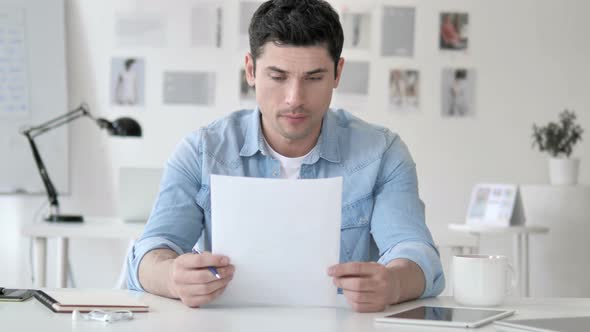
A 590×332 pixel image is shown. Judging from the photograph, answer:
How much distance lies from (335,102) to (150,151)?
1.09m

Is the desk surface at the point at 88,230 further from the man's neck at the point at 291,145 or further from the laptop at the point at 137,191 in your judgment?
the man's neck at the point at 291,145

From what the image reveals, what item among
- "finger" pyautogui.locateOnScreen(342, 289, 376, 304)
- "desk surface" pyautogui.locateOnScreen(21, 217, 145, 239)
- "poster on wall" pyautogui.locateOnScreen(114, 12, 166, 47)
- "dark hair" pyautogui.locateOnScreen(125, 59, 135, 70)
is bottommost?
"desk surface" pyautogui.locateOnScreen(21, 217, 145, 239)

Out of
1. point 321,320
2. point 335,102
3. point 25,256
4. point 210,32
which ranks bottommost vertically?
point 25,256

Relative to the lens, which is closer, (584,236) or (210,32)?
(584,236)

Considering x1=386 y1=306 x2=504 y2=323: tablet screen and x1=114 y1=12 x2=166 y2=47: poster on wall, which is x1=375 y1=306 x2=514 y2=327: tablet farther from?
x1=114 y1=12 x2=166 y2=47: poster on wall

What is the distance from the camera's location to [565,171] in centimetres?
420

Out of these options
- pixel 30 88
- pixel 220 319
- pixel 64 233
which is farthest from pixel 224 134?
pixel 30 88

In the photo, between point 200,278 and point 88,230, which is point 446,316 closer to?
point 200,278

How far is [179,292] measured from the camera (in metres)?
1.31

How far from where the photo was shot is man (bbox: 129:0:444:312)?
155 cm

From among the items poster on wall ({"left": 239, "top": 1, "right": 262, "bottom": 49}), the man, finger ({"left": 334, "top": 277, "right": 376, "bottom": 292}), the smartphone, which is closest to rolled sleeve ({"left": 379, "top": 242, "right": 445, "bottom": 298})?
the man

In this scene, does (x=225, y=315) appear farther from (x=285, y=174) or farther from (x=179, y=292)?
(x=285, y=174)

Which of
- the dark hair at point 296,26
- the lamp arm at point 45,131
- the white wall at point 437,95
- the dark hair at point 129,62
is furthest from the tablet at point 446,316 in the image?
the dark hair at point 129,62

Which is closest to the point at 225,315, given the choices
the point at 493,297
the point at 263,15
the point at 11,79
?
the point at 493,297
